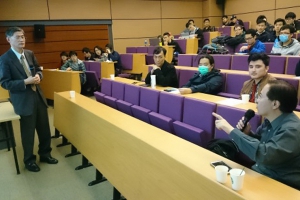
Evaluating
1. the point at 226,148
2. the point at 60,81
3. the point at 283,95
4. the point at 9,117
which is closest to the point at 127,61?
the point at 60,81

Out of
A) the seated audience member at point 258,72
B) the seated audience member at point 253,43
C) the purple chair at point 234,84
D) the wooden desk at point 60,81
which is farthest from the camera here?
the wooden desk at point 60,81

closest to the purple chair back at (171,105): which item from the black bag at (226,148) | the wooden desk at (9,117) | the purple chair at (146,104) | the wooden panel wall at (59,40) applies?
the purple chair at (146,104)

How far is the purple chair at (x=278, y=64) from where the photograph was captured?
3.26 meters

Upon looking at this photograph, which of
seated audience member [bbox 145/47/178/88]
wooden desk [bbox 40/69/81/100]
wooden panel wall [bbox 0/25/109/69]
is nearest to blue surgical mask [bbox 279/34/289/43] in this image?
Result: seated audience member [bbox 145/47/178/88]

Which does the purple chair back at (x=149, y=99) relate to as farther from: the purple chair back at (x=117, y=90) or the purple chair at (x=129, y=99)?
the purple chair back at (x=117, y=90)

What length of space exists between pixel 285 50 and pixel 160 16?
5.86 meters

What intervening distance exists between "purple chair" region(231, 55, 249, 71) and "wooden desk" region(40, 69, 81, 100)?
296 centimetres

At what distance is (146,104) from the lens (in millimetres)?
2824

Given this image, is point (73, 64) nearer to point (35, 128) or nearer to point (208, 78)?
point (35, 128)

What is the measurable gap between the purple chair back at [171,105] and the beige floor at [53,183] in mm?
850

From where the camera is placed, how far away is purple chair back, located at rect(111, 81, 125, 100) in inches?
131

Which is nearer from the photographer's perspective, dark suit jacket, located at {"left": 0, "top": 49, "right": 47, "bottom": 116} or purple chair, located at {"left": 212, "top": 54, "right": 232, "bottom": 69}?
dark suit jacket, located at {"left": 0, "top": 49, "right": 47, "bottom": 116}

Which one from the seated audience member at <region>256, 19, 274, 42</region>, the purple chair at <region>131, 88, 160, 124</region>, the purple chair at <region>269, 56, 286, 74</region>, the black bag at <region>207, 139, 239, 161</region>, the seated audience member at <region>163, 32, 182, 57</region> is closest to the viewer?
the black bag at <region>207, 139, 239, 161</region>

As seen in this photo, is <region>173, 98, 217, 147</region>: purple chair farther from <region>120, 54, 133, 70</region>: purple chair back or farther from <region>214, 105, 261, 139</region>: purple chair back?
<region>120, 54, 133, 70</region>: purple chair back
